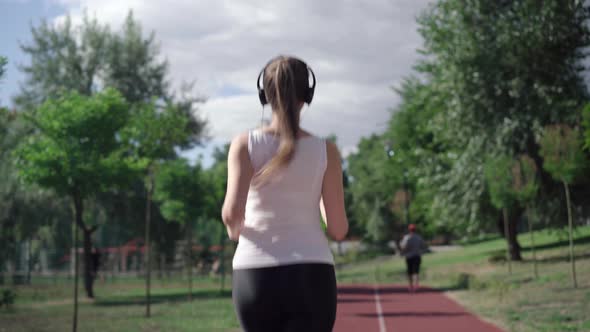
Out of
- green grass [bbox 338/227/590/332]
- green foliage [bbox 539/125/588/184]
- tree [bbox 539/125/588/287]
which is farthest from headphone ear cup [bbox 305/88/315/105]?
green foliage [bbox 539/125/588/184]

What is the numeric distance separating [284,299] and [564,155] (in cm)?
1632

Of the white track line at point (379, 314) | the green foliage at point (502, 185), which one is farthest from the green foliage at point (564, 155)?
the white track line at point (379, 314)

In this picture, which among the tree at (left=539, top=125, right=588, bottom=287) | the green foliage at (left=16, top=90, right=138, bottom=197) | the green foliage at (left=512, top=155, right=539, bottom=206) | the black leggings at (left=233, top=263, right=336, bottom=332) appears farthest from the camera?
the green foliage at (left=512, top=155, right=539, bottom=206)

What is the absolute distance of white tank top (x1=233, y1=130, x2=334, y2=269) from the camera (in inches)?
94.1

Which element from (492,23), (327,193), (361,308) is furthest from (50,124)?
(492,23)

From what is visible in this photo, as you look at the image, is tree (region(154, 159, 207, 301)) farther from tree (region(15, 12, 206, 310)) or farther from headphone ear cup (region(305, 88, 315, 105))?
headphone ear cup (region(305, 88, 315, 105))

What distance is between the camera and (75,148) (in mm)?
15359

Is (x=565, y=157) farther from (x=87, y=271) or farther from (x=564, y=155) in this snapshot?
(x=87, y=271)

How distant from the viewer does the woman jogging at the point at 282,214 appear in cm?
236

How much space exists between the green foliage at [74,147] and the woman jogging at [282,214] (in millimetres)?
13281

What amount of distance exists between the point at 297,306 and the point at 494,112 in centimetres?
2441

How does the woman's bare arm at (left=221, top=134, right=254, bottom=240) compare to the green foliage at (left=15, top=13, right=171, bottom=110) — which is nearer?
the woman's bare arm at (left=221, top=134, right=254, bottom=240)

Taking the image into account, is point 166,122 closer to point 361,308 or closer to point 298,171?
point 361,308

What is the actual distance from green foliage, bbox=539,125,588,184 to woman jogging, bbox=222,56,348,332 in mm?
15826
